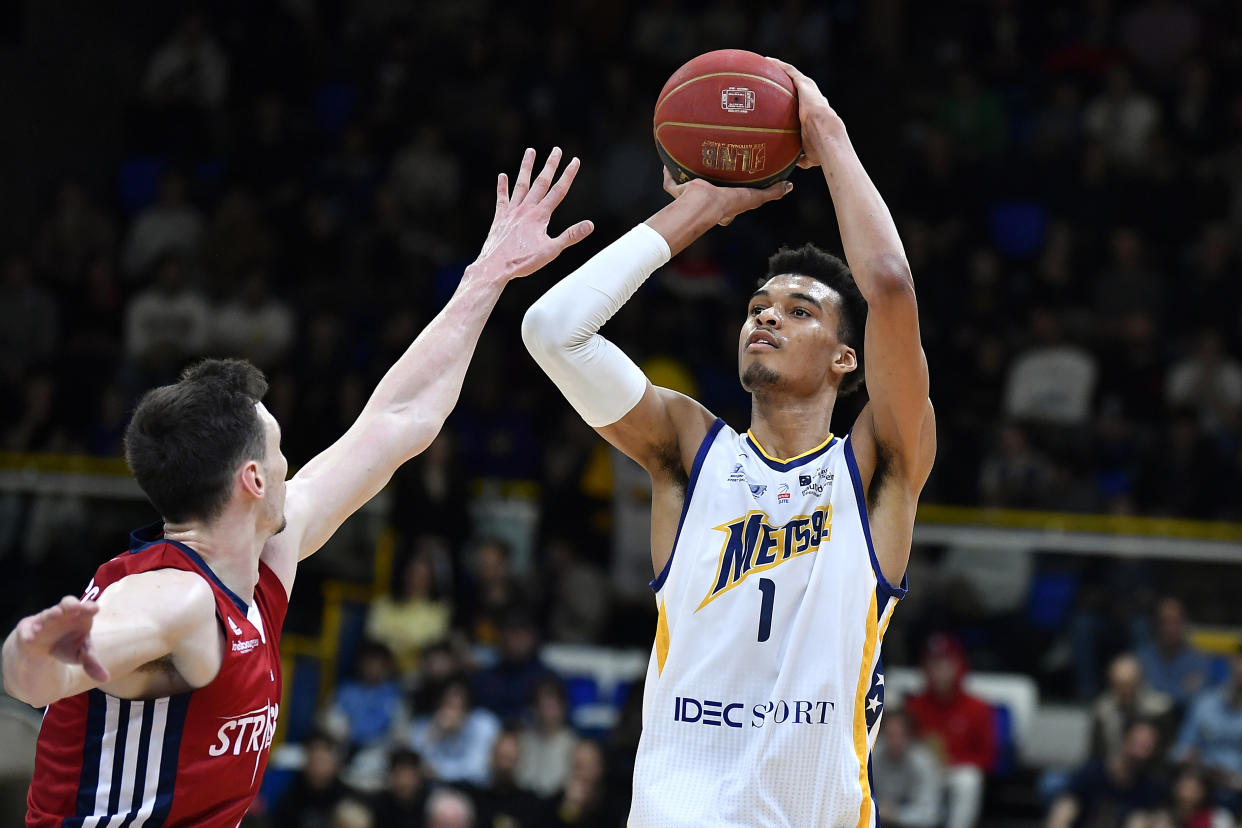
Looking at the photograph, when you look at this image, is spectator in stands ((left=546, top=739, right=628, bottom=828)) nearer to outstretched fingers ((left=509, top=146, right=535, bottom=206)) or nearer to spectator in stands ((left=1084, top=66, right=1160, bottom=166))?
outstretched fingers ((left=509, top=146, right=535, bottom=206))

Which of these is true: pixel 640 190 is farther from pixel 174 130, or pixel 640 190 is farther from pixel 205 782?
pixel 205 782

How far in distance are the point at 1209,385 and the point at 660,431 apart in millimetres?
8613

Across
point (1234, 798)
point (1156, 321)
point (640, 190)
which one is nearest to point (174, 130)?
point (640, 190)

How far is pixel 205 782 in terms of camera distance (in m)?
3.63

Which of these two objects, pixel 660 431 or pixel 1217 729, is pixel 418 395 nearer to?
pixel 660 431

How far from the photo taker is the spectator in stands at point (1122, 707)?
10.0 meters

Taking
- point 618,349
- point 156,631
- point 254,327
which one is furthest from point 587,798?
point 156,631

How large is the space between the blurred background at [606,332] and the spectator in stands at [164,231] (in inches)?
1.4

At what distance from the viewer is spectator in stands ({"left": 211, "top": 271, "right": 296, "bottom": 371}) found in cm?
1318

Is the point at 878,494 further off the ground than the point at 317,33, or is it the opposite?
the point at 317,33

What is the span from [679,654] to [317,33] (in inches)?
526

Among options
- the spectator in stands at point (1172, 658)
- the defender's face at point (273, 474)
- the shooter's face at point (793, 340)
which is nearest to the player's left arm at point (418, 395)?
the defender's face at point (273, 474)

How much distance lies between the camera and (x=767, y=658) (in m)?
4.27

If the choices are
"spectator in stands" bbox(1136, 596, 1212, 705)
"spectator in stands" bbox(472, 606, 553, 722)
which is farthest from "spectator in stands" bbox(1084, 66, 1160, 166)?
"spectator in stands" bbox(472, 606, 553, 722)
